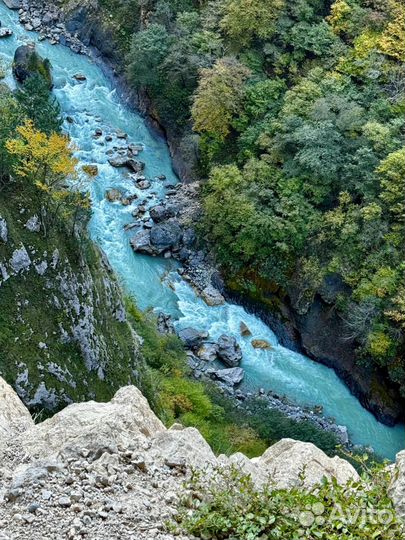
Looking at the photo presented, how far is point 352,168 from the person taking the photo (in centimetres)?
2692

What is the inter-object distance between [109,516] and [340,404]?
66.8ft

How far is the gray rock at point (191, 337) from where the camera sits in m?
26.3

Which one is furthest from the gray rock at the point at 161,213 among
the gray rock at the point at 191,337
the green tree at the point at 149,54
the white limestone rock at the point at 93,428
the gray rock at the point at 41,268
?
the white limestone rock at the point at 93,428

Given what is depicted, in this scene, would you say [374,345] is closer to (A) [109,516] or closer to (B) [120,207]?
(B) [120,207]

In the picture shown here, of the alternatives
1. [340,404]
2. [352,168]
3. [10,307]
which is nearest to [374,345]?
[340,404]

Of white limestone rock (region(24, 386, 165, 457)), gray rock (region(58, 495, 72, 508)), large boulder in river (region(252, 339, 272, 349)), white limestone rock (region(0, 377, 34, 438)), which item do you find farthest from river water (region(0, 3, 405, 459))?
gray rock (region(58, 495, 72, 508))

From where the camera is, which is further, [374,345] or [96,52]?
[96,52]

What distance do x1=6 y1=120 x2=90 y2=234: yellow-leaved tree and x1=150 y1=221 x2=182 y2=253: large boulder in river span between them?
928cm

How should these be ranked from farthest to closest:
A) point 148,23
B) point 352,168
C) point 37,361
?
point 148,23, point 352,168, point 37,361

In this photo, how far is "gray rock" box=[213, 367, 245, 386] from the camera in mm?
25203

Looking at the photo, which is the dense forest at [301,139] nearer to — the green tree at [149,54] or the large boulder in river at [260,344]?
the green tree at [149,54]

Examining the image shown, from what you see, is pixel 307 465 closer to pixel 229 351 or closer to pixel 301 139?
pixel 229 351

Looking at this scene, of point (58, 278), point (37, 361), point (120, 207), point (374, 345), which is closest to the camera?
point (37, 361)

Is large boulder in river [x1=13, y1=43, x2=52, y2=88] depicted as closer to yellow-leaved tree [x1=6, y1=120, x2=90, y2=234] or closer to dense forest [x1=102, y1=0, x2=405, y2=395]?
dense forest [x1=102, y1=0, x2=405, y2=395]
